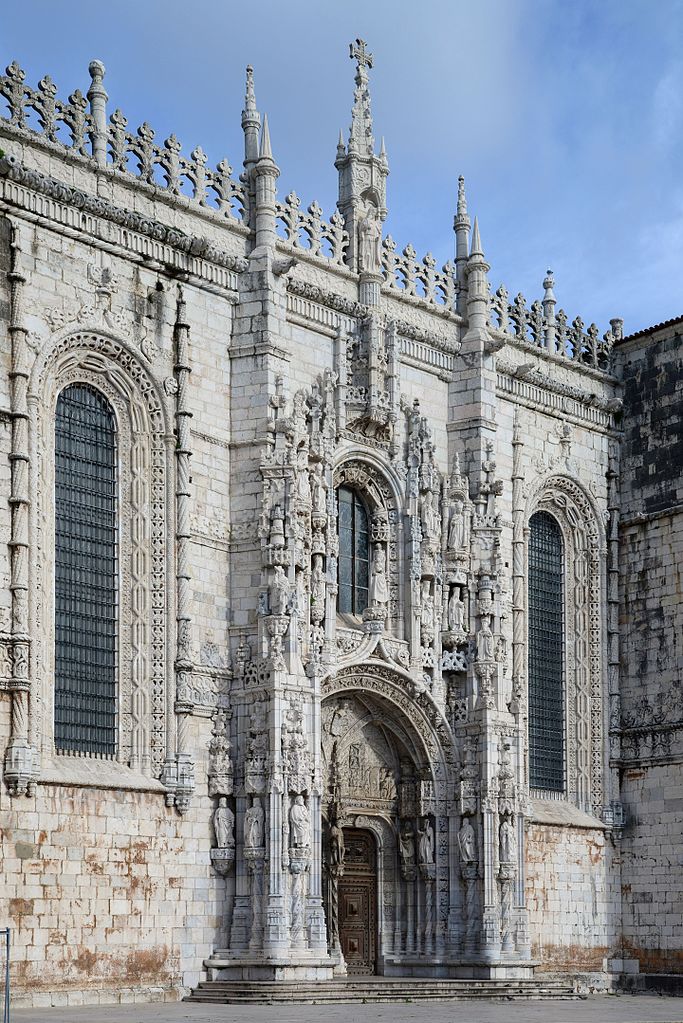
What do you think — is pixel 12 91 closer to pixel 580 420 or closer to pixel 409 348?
pixel 409 348

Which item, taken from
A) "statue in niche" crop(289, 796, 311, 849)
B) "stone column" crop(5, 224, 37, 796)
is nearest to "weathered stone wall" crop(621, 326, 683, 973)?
"statue in niche" crop(289, 796, 311, 849)

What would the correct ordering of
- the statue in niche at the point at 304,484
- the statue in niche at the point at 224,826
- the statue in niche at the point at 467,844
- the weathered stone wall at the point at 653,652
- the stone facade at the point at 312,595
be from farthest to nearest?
the weathered stone wall at the point at 653,652 → the statue in niche at the point at 467,844 → the statue in niche at the point at 304,484 → the statue in niche at the point at 224,826 → the stone facade at the point at 312,595

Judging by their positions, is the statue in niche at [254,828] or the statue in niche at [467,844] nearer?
the statue in niche at [254,828]

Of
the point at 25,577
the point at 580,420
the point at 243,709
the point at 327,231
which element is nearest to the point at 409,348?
the point at 327,231

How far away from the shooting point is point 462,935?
31031mm

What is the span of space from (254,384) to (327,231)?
387cm

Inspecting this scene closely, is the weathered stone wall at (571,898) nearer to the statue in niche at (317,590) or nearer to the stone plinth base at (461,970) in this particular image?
the stone plinth base at (461,970)

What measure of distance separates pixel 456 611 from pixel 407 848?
4.20 m

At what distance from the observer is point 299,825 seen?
90.8 ft

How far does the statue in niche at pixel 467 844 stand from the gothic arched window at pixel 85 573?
7.16 m

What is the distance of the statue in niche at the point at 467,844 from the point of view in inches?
1223

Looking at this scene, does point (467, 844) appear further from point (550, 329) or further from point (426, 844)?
point (550, 329)

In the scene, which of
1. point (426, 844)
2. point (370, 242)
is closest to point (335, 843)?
point (426, 844)

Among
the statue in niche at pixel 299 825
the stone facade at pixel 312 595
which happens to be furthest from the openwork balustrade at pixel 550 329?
the statue in niche at pixel 299 825
